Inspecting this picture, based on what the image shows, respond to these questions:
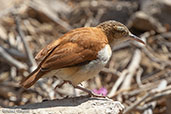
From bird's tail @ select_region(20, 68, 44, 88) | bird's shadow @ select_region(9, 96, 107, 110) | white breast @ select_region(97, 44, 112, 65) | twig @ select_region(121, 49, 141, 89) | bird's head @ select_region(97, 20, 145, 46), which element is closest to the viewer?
bird's tail @ select_region(20, 68, 44, 88)

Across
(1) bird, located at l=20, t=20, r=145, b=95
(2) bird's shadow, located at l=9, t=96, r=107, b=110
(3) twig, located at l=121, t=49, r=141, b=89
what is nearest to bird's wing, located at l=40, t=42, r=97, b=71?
(1) bird, located at l=20, t=20, r=145, b=95

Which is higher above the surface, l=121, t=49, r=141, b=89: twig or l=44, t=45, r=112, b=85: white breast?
l=121, t=49, r=141, b=89: twig

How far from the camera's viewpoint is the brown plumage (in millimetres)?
3287

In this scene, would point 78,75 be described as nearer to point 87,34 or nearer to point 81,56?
point 81,56

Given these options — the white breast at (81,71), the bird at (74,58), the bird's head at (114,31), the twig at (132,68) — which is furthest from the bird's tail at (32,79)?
the twig at (132,68)

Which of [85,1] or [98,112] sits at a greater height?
[85,1]

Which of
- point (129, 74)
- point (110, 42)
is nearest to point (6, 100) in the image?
point (129, 74)

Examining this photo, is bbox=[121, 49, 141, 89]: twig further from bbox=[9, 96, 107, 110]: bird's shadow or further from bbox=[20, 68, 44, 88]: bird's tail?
bbox=[20, 68, 44, 88]: bird's tail

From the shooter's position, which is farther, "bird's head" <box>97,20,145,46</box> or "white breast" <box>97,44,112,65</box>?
"bird's head" <box>97,20,145,46</box>

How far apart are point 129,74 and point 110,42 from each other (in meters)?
1.83

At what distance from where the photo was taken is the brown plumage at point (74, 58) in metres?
3.29

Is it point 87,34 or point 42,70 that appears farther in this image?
point 87,34

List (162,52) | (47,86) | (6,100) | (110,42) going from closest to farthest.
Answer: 1. (110,42)
2. (47,86)
3. (6,100)
4. (162,52)

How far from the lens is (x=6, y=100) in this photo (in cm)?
547
